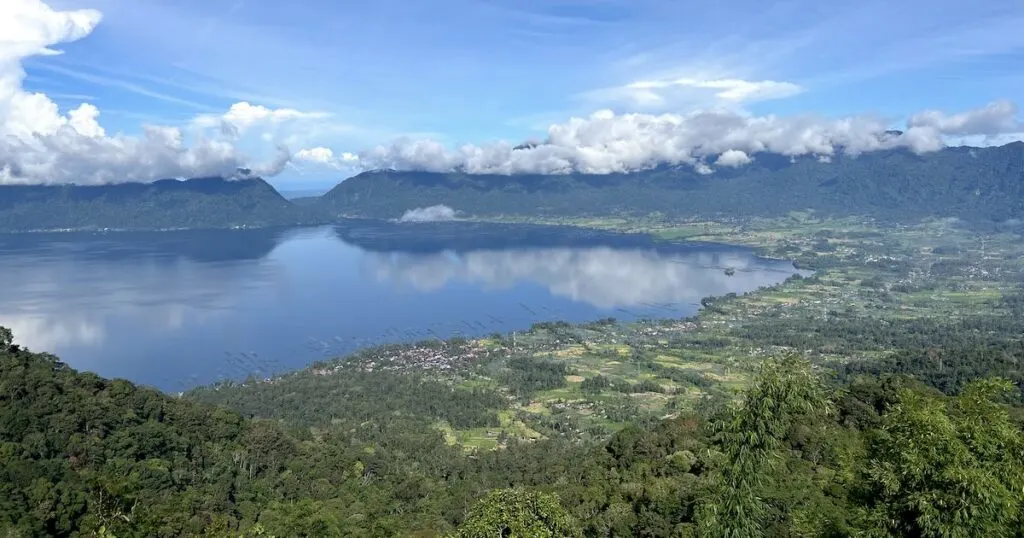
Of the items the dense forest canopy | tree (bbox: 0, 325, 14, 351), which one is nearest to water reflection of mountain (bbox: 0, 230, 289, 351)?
tree (bbox: 0, 325, 14, 351)

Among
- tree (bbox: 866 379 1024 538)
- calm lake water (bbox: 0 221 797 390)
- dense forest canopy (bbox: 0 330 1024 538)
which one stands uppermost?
tree (bbox: 866 379 1024 538)

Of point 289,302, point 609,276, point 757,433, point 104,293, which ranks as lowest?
point 609,276

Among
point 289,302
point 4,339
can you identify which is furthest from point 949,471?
point 289,302

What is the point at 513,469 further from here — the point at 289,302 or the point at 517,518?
the point at 289,302

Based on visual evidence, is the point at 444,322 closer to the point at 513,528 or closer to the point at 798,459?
the point at 798,459

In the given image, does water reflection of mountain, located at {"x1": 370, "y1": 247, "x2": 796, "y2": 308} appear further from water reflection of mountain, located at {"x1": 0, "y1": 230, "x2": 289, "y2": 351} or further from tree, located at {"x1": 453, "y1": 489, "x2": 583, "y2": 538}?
tree, located at {"x1": 453, "y1": 489, "x2": 583, "y2": 538}

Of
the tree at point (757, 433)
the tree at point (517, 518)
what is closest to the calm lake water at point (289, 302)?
the tree at point (517, 518)
